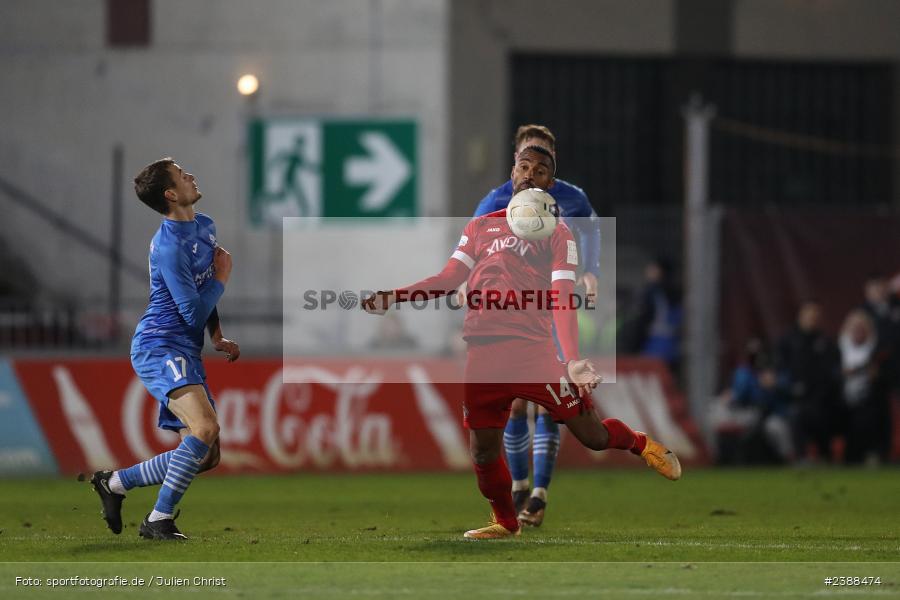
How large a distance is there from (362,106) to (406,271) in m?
2.71

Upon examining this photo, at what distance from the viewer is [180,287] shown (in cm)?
890

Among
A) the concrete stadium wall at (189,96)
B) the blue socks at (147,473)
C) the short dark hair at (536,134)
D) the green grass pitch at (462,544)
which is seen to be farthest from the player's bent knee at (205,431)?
the concrete stadium wall at (189,96)

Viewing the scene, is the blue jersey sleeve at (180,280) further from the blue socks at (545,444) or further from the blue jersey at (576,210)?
the blue socks at (545,444)

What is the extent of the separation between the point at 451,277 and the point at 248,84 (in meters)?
15.1

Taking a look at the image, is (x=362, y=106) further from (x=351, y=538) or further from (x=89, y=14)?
(x=351, y=538)

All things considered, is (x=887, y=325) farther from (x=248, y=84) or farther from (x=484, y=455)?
(x=484, y=455)

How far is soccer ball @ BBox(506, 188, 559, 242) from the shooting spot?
866 centimetres

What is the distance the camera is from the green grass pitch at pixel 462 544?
7.25 metres

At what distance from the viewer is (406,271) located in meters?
23.1

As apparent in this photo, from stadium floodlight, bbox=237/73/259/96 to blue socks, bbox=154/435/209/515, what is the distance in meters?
14.7

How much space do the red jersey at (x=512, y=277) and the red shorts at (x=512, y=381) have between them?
0.09 meters

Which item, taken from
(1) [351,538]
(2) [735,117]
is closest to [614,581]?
(1) [351,538]

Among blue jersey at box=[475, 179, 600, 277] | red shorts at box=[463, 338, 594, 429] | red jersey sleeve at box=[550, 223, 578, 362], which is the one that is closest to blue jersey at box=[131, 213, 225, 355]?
red shorts at box=[463, 338, 594, 429]

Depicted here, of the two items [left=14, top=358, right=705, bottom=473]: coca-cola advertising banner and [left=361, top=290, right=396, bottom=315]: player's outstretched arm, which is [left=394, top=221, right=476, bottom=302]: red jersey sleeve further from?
[left=14, top=358, right=705, bottom=473]: coca-cola advertising banner
